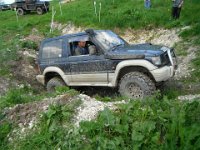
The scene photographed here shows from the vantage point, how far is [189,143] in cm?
586

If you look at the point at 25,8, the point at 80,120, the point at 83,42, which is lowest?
the point at 25,8

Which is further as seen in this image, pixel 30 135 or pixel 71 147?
pixel 30 135

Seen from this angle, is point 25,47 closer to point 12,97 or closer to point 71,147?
point 12,97

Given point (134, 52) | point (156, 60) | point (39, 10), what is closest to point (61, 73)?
point (134, 52)

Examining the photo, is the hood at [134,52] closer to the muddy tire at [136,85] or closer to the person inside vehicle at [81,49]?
the muddy tire at [136,85]

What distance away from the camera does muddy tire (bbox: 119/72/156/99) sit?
9148mm

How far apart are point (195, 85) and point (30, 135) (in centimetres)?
537

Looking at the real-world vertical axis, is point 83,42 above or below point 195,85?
above

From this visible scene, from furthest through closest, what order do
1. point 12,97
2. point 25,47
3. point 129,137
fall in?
point 25,47
point 12,97
point 129,137

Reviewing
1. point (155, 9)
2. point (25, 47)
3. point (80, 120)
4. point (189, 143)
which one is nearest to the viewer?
point (189, 143)

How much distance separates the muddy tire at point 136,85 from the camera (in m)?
9.15

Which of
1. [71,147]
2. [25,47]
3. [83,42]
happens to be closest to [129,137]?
[71,147]

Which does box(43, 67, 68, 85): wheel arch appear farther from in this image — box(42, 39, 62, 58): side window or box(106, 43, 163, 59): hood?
box(106, 43, 163, 59): hood

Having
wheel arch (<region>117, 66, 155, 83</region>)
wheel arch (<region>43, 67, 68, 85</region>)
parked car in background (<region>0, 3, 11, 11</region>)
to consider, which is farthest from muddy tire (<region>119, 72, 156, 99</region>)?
parked car in background (<region>0, 3, 11, 11</region>)
